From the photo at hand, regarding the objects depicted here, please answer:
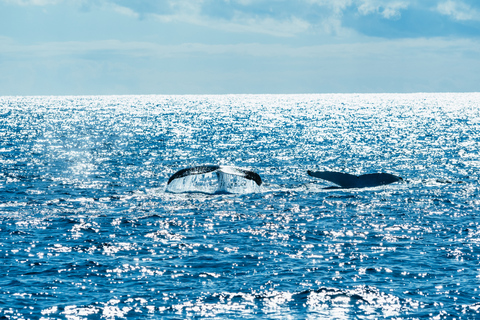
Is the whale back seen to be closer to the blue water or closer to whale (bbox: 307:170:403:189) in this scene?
whale (bbox: 307:170:403:189)

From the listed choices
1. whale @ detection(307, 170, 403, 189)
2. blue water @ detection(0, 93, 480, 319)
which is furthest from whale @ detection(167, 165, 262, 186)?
whale @ detection(307, 170, 403, 189)

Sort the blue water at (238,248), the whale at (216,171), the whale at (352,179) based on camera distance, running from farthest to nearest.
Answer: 1. the whale at (352,179)
2. the whale at (216,171)
3. the blue water at (238,248)

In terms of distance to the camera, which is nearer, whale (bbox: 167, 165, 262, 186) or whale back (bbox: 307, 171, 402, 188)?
whale (bbox: 167, 165, 262, 186)

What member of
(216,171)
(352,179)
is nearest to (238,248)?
(216,171)

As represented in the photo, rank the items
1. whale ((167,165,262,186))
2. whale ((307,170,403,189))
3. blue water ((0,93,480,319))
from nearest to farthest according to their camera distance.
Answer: blue water ((0,93,480,319)) < whale ((167,165,262,186)) < whale ((307,170,403,189))

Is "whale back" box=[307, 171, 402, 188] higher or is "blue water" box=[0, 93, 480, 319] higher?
"whale back" box=[307, 171, 402, 188]

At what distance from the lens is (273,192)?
150 feet

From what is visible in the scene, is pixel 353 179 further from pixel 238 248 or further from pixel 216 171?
pixel 238 248

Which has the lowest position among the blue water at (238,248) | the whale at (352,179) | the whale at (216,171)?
the blue water at (238,248)

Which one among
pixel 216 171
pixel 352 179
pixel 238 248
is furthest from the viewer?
pixel 352 179

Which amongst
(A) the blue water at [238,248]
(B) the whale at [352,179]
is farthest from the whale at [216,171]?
(B) the whale at [352,179]

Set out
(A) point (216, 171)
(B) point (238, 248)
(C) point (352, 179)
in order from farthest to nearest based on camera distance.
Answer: (C) point (352, 179)
(A) point (216, 171)
(B) point (238, 248)

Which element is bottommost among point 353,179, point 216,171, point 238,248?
point 238,248

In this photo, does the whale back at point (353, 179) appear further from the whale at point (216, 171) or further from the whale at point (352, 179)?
the whale at point (216, 171)
